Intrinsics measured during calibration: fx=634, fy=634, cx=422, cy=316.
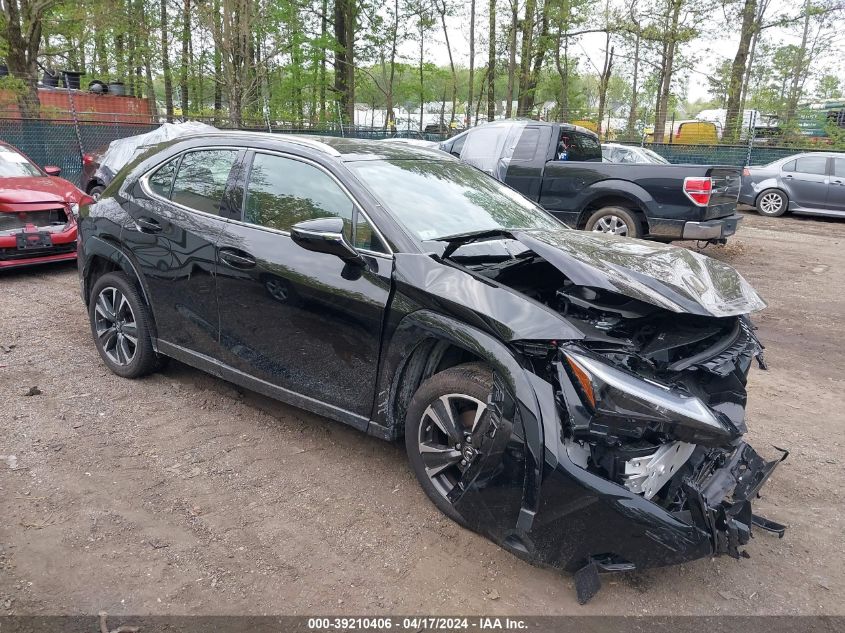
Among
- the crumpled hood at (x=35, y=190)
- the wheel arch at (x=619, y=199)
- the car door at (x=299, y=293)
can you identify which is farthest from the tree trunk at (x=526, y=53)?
the car door at (x=299, y=293)

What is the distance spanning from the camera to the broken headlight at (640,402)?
7.86ft

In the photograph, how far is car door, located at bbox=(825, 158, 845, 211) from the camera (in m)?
14.4

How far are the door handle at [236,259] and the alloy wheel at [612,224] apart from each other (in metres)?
6.49

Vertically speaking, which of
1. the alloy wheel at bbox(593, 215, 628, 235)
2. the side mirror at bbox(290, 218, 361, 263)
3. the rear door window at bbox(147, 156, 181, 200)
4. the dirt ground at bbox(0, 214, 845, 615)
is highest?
the rear door window at bbox(147, 156, 181, 200)

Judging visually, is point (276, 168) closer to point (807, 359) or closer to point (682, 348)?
point (682, 348)

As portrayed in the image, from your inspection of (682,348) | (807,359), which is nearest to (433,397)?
(682,348)

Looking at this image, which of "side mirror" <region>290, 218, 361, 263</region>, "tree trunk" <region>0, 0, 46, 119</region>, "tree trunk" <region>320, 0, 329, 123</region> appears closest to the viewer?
"side mirror" <region>290, 218, 361, 263</region>

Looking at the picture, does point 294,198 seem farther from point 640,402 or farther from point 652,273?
point 640,402

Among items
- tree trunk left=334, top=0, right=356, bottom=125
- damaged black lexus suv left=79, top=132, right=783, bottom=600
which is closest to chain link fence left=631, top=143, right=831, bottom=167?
tree trunk left=334, top=0, right=356, bottom=125

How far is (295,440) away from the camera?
12.4 ft

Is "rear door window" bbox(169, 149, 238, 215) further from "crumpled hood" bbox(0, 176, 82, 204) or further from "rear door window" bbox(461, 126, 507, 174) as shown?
"rear door window" bbox(461, 126, 507, 174)

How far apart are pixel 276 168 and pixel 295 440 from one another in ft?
5.26

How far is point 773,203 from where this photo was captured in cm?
1531

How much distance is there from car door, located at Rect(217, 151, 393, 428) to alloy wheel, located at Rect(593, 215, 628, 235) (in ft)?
20.7
